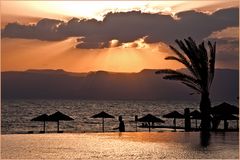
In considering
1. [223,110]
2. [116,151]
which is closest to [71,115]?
[223,110]

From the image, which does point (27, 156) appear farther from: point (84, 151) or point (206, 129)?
point (206, 129)

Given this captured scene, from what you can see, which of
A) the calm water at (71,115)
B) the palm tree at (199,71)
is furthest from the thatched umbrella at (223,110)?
the calm water at (71,115)

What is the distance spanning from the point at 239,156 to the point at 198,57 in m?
16.1

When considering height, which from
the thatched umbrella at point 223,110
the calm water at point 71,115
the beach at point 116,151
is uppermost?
the thatched umbrella at point 223,110

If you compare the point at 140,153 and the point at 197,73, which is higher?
the point at 197,73

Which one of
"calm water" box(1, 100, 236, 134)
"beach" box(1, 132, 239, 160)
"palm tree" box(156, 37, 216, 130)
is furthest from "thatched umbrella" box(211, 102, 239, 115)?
"calm water" box(1, 100, 236, 134)

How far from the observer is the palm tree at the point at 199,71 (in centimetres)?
3472

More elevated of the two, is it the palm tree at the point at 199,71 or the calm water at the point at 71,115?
the palm tree at the point at 199,71

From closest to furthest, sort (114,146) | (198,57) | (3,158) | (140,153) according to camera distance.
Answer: (3,158)
(140,153)
(114,146)
(198,57)

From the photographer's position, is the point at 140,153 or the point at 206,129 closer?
the point at 140,153

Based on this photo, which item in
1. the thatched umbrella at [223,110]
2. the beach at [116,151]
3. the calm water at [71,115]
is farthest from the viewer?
the calm water at [71,115]

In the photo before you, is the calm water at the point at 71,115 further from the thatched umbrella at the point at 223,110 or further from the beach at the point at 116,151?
the beach at the point at 116,151

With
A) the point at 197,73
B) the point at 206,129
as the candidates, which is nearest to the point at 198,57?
the point at 197,73

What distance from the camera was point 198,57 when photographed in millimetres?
34656
